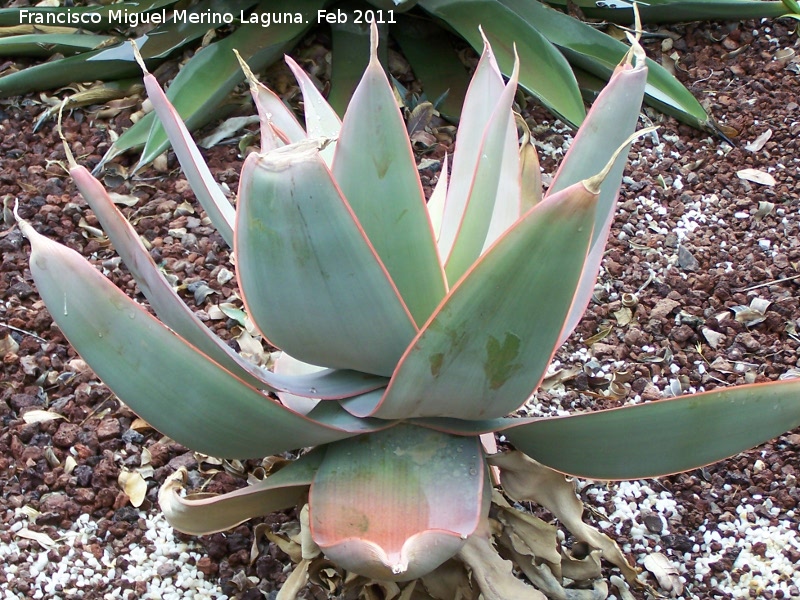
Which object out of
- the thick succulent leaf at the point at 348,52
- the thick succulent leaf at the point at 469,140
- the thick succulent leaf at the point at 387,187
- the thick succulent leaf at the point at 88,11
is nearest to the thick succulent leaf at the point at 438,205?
the thick succulent leaf at the point at 469,140

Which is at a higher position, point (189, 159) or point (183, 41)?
point (189, 159)

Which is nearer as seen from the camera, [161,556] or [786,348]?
[161,556]

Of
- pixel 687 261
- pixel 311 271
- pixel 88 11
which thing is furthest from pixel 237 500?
pixel 88 11

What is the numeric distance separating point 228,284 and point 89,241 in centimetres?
32

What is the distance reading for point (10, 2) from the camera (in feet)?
7.17

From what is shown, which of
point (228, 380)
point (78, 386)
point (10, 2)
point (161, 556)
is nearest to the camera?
point (228, 380)

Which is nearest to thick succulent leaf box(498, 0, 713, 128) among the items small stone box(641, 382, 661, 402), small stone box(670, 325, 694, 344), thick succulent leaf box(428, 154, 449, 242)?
small stone box(670, 325, 694, 344)

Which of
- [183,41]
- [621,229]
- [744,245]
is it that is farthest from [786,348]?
[183,41]

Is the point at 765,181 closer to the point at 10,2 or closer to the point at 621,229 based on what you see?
the point at 621,229

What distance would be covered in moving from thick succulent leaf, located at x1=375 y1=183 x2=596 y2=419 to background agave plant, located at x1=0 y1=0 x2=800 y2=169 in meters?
1.13

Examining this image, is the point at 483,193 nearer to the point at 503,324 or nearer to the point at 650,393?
the point at 503,324

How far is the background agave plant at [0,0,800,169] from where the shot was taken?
1.77m

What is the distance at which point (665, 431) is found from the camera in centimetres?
77

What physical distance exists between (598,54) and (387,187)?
1308 mm
